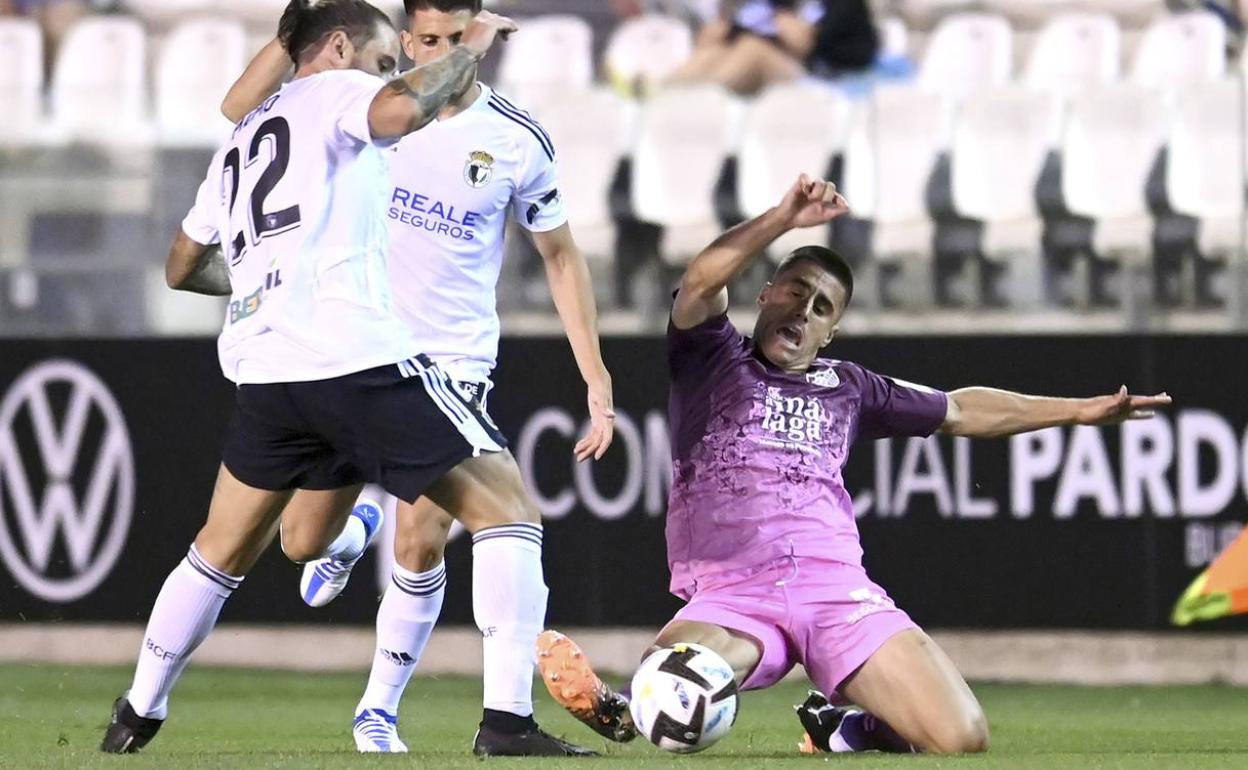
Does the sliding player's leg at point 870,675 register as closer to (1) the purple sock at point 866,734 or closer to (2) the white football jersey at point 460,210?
(1) the purple sock at point 866,734

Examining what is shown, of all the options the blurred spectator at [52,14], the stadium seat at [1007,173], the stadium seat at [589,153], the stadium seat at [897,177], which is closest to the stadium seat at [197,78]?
the blurred spectator at [52,14]

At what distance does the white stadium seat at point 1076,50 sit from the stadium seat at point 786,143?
40.1 inches

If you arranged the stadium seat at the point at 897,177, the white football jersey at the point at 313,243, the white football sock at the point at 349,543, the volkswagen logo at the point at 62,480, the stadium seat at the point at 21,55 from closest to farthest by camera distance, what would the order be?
1. the white football jersey at the point at 313,243
2. the white football sock at the point at 349,543
3. the stadium seat at the point at 897,177
4. the volkswagen logo at the point at 62,480
5. the stadium seat at the point at 21,55

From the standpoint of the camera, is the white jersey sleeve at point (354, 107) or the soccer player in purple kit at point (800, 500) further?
the soccer player in purple kit at point (800, 500)

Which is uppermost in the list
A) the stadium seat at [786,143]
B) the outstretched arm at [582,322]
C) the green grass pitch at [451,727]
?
the stadium seat at [786,143]

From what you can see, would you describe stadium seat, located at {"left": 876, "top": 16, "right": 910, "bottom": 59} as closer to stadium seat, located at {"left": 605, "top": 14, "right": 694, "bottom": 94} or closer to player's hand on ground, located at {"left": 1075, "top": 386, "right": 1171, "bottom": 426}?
stadium seat, located at {"left": 605, "top": 14, "right": 694, "bottom": 94}

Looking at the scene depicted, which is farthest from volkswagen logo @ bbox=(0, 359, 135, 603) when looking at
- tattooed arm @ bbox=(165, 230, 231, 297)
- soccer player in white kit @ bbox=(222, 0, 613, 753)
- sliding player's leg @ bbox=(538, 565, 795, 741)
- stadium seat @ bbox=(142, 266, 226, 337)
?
sliding player's leg @ bbox=(538, 565, 795, 741)

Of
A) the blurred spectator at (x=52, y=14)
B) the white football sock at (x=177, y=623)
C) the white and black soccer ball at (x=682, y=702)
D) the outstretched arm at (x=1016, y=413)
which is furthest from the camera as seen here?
the blurred spectator at (x=52, y=14)

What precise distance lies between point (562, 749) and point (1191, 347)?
15.3 feet

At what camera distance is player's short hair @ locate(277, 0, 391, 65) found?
575cm

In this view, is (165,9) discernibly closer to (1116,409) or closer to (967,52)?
(967,52)

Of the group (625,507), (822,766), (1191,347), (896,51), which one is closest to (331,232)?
(822,766)

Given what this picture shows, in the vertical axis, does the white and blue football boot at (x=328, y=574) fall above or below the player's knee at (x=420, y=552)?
below

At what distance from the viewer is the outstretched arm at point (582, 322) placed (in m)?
5.81
